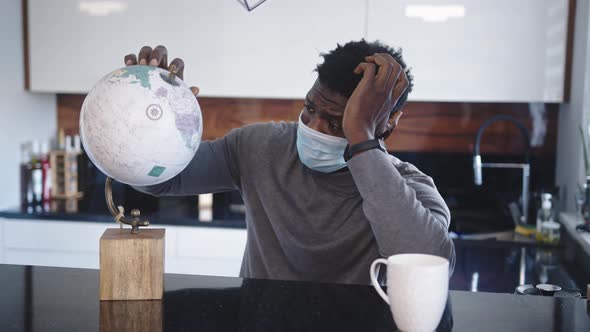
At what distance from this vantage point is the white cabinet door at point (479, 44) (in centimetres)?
265

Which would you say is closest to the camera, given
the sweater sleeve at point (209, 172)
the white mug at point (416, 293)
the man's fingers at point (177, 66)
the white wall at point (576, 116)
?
the white mug at point (416, 293)

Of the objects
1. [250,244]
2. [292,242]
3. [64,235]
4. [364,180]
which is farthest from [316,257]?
[64,235]

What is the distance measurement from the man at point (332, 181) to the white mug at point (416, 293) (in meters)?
0.29

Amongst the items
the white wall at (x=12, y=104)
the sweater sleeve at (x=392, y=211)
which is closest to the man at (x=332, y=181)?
the sweater sleeve at (x=392, y=211)

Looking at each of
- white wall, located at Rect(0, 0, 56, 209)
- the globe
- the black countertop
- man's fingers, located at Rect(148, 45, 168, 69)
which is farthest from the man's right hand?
white wall, located at Rect(0, 0, 56, 209)

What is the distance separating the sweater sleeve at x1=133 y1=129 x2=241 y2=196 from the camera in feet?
4.94

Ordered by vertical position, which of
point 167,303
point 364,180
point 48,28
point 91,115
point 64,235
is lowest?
point 64,235

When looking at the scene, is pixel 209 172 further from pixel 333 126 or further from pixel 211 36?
pixel 211 36

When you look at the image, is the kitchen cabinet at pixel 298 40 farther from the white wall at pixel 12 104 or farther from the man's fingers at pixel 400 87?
the man's fingers at pixel 400 87

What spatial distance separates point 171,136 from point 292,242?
0.49m

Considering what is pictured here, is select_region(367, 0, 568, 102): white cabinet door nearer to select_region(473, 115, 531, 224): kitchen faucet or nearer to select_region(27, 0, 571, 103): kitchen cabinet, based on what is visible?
select_region(27, 0, 571, 103): kitchen cabinet

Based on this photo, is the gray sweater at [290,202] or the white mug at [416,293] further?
the gray sweater at [290,202]

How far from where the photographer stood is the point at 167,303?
1.09m

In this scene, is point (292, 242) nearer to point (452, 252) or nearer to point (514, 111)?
point (452, 252)
